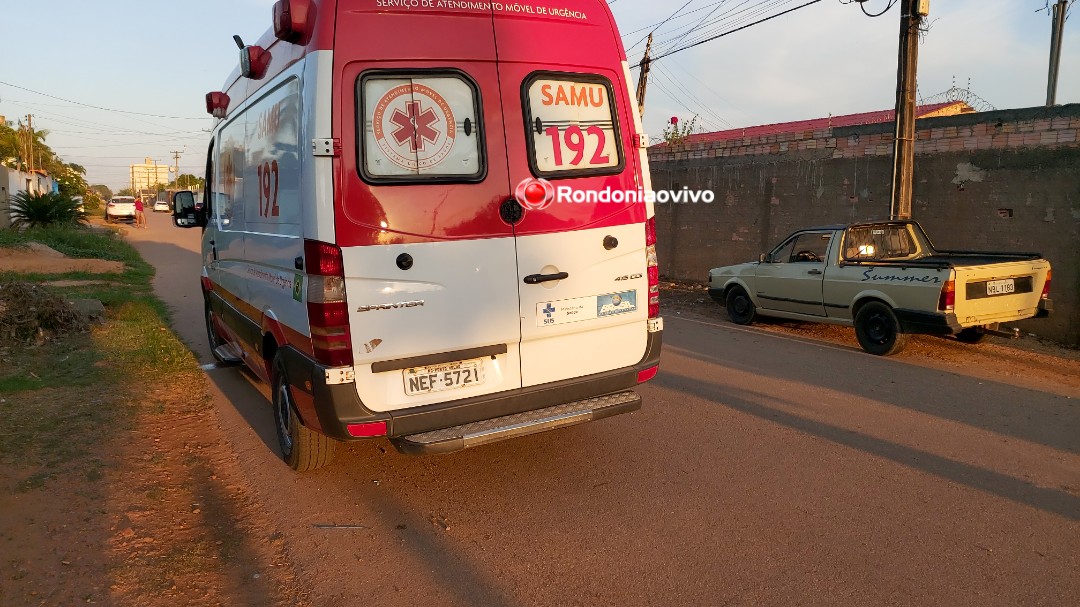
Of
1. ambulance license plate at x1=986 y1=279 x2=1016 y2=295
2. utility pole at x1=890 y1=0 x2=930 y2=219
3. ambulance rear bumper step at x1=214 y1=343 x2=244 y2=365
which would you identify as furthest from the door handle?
utility pole at x1=890 y1=0 x2=930 y2=219

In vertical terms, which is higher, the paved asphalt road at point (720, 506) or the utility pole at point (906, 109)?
the utility pole at point (906, 109)

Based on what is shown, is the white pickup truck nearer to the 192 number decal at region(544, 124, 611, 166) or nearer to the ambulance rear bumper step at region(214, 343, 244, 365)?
the 192 number decal at region(544, 124, 611, 166)

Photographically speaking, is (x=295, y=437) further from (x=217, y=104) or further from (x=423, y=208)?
(x=217, y=104)

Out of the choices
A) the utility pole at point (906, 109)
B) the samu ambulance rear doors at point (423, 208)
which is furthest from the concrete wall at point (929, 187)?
the samu ambulance rear doors at point (423, 208)

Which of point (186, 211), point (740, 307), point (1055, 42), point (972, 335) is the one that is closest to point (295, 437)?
point (186, 211)

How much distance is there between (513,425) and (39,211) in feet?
89.6

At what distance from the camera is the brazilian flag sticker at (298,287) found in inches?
145

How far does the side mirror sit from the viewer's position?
7086mm

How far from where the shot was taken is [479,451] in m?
4.75

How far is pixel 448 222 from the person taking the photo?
3670 mm

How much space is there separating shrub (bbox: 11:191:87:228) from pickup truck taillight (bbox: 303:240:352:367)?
26.7 m

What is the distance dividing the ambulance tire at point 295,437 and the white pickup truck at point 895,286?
5647 mm

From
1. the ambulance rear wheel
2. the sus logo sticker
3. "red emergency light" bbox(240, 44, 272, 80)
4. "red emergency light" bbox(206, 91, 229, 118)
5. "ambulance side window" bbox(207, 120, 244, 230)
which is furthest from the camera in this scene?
the ambulance rear wheel

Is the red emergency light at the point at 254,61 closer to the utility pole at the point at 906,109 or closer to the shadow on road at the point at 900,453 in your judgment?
the shadow on road at the point at 900,453
